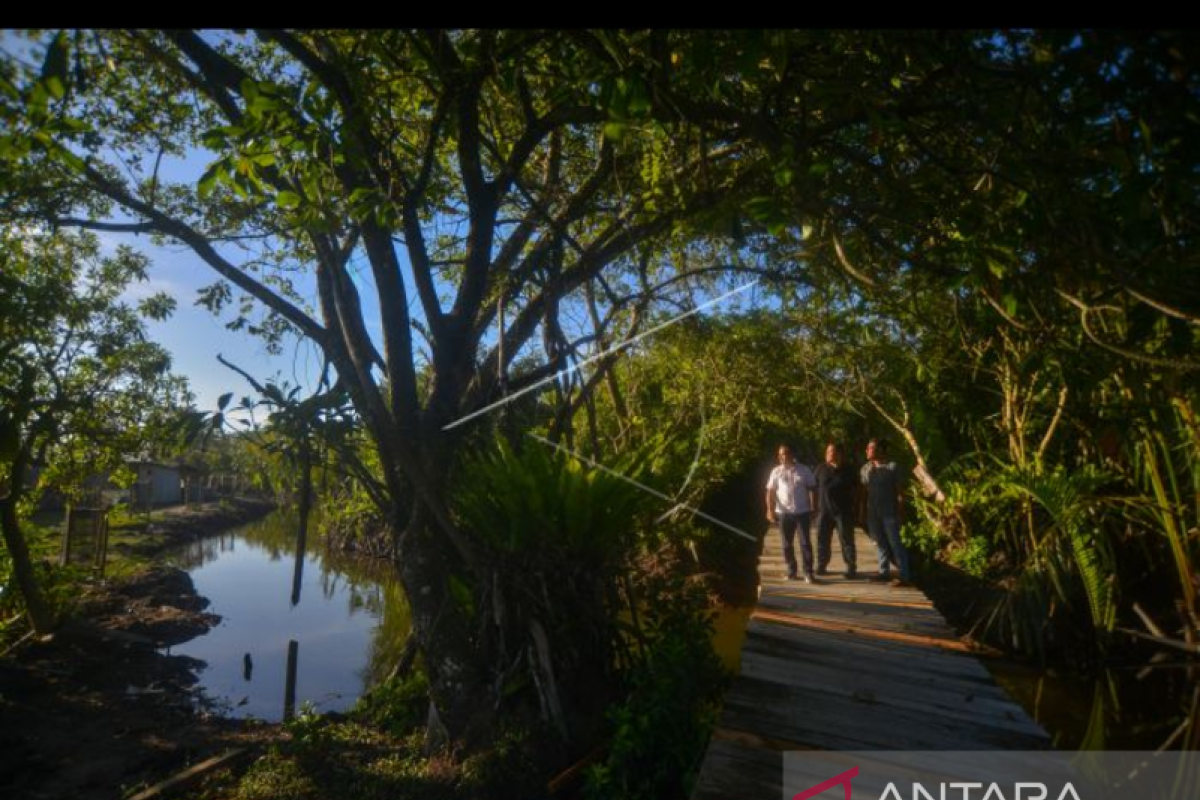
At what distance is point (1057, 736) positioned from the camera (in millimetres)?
5812

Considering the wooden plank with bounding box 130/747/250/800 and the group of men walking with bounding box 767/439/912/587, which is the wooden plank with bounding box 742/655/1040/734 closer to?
the group of men walking with bounding box 767/439/912/587

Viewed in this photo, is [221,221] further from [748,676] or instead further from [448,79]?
[748,676]

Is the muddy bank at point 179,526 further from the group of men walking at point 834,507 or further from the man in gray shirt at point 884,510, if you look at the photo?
the man in gray shirt at point 884,510

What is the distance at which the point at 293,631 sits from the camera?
1245cm

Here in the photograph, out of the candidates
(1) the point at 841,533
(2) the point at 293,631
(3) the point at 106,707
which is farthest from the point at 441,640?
(2) the point at 293,631

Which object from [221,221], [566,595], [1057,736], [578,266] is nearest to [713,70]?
[578,266]

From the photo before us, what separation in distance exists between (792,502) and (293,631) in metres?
10.5

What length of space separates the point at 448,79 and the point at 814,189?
2.05m

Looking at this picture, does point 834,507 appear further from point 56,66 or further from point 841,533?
point 56,66

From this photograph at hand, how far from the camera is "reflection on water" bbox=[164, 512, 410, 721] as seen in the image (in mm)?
8891

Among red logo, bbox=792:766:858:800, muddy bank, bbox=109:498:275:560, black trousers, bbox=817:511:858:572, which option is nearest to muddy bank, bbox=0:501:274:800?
red logo, bbox=792:766:858:800

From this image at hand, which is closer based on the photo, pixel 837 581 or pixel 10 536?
pixel 837 581

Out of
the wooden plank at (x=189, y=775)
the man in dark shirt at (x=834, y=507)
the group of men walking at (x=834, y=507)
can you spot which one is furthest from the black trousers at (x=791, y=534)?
the wooden plank at (x=189, y=775)

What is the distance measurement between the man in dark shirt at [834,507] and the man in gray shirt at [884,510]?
0.87ft
